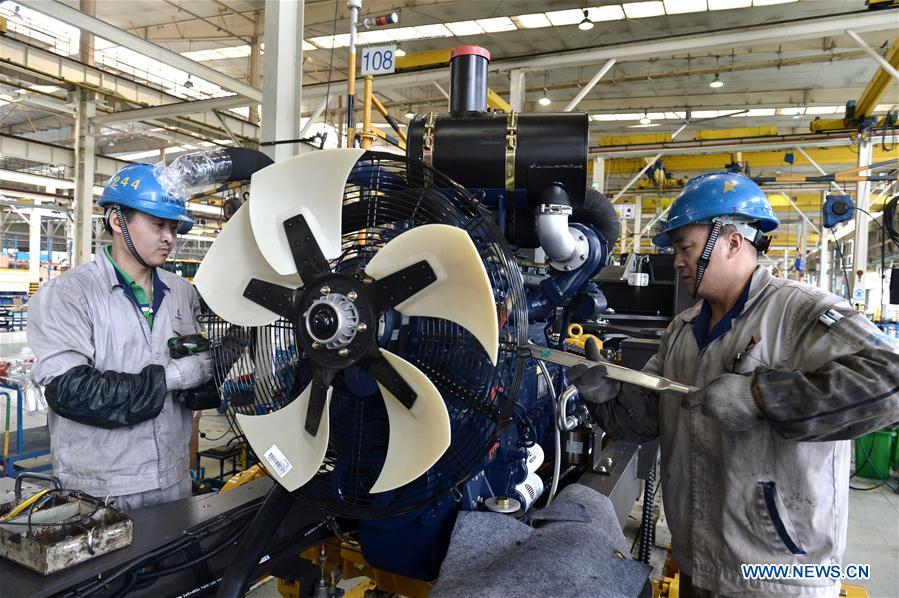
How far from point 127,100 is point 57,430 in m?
7.25

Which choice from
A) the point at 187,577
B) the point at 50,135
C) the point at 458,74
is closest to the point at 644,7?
the point at 458,74

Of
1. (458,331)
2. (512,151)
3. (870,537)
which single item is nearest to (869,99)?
(870,537)

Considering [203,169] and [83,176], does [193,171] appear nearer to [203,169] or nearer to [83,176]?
[203,169]

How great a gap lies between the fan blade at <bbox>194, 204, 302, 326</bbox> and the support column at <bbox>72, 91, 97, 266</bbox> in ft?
24.5

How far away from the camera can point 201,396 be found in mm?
1783

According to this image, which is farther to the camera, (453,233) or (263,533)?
(263,533)

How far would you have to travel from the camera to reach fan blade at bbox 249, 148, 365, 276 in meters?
1.28

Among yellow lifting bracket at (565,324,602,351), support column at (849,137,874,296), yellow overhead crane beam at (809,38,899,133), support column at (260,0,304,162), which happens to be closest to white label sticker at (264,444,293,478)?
yellow lifting bracket at (565,324,602,351)

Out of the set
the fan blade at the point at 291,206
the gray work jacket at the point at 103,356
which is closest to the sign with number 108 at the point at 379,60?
the gray work jacket at the point at 103,356

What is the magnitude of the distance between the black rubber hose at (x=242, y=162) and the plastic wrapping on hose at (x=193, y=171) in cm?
1

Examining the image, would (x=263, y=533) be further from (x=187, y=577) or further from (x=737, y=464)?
(x=737, y=464)

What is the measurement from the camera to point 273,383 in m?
1.45

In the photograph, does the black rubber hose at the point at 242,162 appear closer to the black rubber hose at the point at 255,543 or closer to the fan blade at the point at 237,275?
the fan blade at the point at 237,275

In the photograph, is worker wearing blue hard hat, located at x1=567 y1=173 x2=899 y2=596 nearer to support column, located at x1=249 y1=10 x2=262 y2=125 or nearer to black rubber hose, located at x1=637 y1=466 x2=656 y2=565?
black rubber hose, located at x1=637 y1=466 x2=656 y2=565
